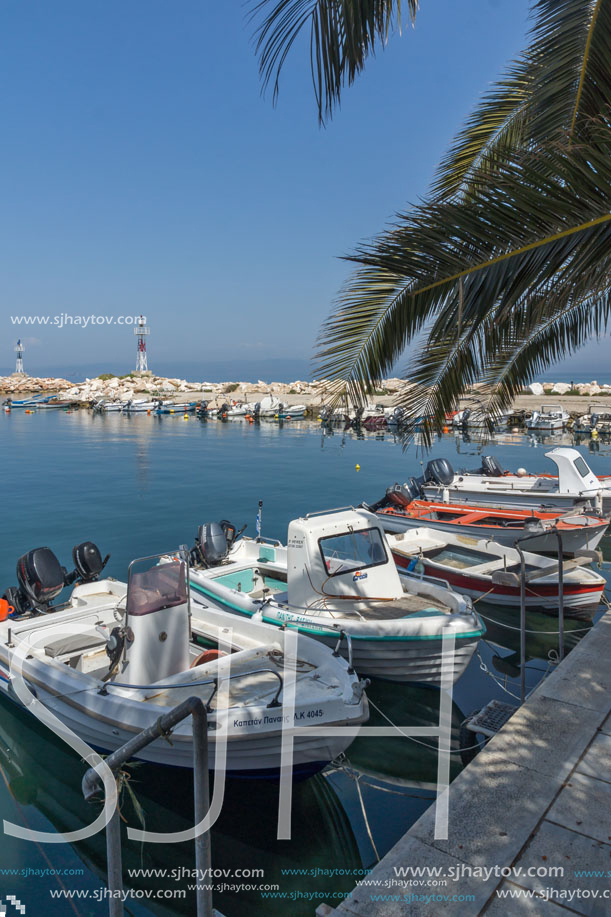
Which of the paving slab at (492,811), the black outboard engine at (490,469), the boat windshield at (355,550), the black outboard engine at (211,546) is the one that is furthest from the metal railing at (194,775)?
the black outboard engine at (490,469)

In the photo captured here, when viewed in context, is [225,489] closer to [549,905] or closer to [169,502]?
[169,502]

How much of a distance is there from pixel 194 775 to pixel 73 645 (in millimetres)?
6711

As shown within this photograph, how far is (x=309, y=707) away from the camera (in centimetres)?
682

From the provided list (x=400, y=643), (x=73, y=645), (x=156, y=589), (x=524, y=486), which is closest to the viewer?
(x=156, y=589)

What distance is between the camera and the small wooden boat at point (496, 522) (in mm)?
15430

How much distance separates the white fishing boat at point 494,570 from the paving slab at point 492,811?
280 inches

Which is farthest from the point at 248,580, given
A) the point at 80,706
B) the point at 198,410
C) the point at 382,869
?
the point at 198,410

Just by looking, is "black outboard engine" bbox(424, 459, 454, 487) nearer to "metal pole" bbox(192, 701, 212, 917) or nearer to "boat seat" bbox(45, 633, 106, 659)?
"boat seat" bbox(45, 633, 106, 659)

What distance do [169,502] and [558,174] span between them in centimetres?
2378

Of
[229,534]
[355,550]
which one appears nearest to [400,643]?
[355,550]

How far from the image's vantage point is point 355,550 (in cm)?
1089

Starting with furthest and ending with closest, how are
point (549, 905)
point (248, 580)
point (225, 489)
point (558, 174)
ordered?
point (225, 489) → point (248, 580) → point (558, 174) → point (549, 905)

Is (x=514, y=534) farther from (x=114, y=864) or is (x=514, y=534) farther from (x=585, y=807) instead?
(x=114, y=864)

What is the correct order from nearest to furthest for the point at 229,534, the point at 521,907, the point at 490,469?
the point at 521,907 → the point at 229,534 → the point at 490,469
